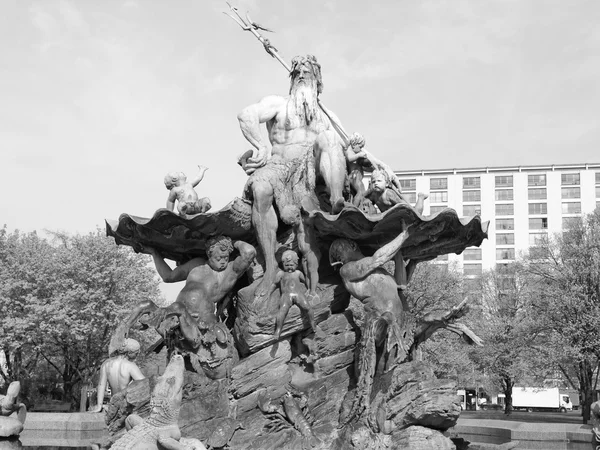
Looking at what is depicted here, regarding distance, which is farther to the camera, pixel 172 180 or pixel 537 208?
pixel 537 208

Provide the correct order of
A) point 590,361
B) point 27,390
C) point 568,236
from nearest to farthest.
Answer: point 590,361 → point 568,236 → point 27,390

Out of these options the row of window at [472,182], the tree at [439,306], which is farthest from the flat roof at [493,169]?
the tree at [439,306]

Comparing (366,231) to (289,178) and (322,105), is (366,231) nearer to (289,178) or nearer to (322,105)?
(289,178)

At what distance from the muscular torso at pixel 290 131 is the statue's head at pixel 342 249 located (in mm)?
→ 2073

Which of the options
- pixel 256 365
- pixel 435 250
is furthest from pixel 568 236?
pixel 256 365

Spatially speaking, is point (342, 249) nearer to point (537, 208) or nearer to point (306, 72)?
point (306, 72)

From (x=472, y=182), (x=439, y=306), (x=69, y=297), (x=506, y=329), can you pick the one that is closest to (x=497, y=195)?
(x=472, y=182)

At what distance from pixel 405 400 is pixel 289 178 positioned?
4.33 metres

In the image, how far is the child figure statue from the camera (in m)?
10.8

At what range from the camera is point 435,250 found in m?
11.8

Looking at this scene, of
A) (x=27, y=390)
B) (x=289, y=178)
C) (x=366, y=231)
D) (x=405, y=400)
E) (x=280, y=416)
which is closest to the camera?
(x=405, y=400)

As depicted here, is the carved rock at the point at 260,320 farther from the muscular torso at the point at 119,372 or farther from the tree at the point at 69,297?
the tree at the point at 69,297

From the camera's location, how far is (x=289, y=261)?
11148 millimetres

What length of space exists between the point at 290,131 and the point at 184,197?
8.03 ft
